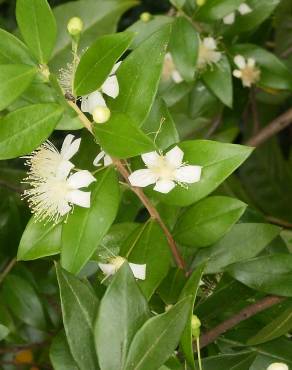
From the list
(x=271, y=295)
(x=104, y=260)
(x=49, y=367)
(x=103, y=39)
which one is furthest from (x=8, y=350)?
(x=103, y=39)

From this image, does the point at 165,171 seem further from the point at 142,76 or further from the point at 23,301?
the point at 23,301

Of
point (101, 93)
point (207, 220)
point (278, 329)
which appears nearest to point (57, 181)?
point (101, 93)

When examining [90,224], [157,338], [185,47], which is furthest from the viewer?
[185,47]

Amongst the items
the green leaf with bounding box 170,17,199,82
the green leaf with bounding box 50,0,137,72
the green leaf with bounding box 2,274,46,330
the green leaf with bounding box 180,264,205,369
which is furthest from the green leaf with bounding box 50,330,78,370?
the green leaf with bounding box 50,0,137,72

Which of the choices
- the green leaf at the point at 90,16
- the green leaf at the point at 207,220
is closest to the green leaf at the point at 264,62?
the green leaf at the point at 90,16

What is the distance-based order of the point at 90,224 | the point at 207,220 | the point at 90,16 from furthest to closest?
the point at 90,16 → the point at 207,220 → the point at 90,224

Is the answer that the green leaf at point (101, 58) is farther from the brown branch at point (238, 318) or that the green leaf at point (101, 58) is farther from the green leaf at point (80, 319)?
the brown branch at point (238, 318)
